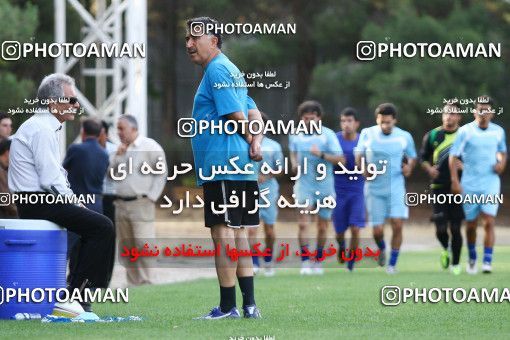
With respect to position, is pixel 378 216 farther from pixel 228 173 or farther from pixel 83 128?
pixel 228 173

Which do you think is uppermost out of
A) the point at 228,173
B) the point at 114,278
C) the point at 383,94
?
the point at 383,94

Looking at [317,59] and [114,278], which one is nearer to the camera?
[114,278]

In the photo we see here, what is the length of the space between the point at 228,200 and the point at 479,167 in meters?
8.19

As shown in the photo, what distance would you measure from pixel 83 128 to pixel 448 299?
4.77m

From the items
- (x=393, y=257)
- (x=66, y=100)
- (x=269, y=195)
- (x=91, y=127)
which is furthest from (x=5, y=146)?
(x=393, y=257)

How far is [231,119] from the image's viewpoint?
11.2m

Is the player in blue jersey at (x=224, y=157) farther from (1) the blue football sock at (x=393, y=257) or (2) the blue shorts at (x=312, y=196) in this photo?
(2) the blue shorts at (x=312, y=196)

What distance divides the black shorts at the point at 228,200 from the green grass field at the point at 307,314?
2.57 ft

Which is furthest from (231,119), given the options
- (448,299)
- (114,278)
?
(114,278)

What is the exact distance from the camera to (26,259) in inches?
456

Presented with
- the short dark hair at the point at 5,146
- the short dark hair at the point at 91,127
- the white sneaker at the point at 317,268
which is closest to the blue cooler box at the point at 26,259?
the short dark hair at the point at 5,146

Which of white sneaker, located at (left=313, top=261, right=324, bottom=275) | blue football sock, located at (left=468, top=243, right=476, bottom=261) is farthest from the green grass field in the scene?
white sneaker, located at (left=313, top=261, right=324, bottom=275)

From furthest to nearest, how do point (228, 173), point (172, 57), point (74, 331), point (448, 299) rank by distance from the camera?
point (172, 57), point (448, 299), point (228, 173), point (74, 331)

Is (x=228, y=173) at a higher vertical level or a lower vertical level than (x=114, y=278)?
higher
